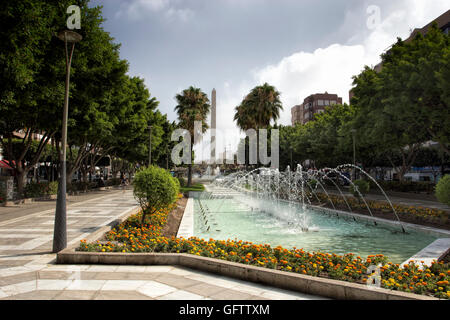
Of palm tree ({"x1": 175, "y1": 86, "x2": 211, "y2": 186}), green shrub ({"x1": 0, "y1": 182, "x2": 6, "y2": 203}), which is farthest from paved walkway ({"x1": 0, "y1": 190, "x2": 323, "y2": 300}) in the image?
palm tree ({"x1": 175, "y1": 86, "x2": 211, "y2": 186})

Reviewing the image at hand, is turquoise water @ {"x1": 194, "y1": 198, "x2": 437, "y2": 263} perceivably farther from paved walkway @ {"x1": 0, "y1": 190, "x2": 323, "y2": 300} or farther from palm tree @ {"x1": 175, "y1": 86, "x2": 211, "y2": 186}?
palm tree @ {"x1": 175, "y1": 86, "x2": 211, "y2": 186}

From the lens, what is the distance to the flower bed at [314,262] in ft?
14.9

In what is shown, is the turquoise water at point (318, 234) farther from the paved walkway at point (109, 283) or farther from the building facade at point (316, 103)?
the building facade at point (316, 103)

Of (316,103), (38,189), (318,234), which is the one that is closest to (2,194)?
(38,189)

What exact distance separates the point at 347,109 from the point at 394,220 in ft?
74.9

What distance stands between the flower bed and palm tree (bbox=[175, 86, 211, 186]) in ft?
84.0

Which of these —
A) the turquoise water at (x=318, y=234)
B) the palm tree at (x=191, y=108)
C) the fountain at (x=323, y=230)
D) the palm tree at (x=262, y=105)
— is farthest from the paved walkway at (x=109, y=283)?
the palm tree at (x=262, y=105)

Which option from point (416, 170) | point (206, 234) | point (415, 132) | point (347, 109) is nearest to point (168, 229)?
point (206, 234)

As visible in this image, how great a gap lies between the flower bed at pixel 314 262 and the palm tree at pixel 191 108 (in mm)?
25609

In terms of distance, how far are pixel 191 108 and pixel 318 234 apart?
2590 cm

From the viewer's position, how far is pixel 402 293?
4.10 meters

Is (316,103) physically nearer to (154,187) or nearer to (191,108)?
(191,108)

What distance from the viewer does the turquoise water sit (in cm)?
872

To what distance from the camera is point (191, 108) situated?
3416 cm
